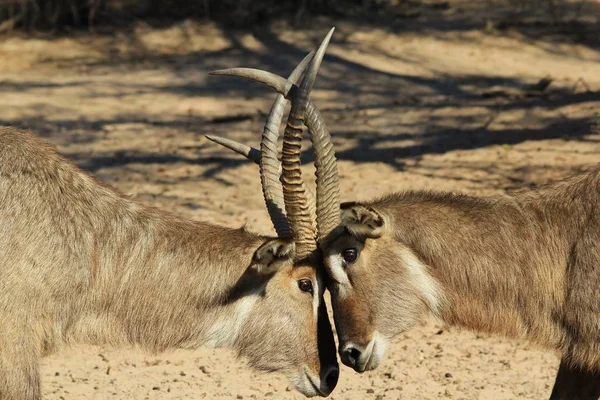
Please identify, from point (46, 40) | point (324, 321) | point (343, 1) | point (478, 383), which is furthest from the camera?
point (343, 1)

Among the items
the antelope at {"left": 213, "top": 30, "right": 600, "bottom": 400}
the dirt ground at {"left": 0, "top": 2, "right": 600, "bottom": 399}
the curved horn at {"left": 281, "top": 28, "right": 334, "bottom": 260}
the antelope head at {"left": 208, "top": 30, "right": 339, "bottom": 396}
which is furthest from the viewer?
the dirt ground at {"left": 0, "top": 2, "right": 600, "bottom": 399}

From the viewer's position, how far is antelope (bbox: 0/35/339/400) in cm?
583

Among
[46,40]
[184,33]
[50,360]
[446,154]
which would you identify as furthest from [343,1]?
[50,360]

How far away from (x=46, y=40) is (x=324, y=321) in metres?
10.8

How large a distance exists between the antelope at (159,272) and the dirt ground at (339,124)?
4.12ft

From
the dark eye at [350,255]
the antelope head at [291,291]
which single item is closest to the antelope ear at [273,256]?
the antelope head at [291,291]

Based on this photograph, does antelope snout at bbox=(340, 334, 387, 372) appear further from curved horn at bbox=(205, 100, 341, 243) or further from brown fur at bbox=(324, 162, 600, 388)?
curved horn at bbox=(205, 100, 341, 243)

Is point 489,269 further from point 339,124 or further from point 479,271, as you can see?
point 339,124

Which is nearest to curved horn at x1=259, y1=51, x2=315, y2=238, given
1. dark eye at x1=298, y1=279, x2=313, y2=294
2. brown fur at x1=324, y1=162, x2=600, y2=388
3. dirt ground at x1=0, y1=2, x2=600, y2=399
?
dark eye at x1=298, y1=279, x2=313, y2=294

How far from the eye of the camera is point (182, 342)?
241 inches

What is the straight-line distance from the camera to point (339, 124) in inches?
487

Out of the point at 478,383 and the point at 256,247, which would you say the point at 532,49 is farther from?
the point at 256,247

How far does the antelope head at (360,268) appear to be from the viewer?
19.0 ft

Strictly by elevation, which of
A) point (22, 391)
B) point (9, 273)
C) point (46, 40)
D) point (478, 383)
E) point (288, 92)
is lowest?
point (46, 40)
